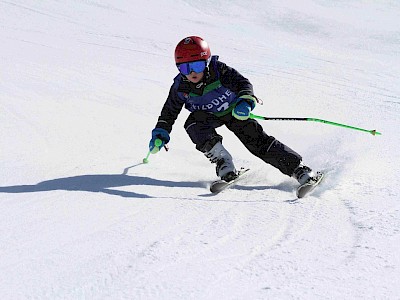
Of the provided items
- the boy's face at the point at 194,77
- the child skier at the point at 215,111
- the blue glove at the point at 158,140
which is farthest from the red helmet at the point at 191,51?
the blue glove at the point at 158,140

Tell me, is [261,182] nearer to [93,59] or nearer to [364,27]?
[93,59]

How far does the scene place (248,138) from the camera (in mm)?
4777

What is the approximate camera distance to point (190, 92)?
4805mm

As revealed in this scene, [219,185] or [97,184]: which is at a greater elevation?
[219,185]

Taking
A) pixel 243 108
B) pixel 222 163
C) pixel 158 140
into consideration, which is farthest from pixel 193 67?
pixel 222 163

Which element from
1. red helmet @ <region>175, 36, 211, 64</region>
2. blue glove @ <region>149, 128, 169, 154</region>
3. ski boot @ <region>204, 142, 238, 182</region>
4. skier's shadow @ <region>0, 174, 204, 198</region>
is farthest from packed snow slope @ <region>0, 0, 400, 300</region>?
red helmet @ <region>175, 36, 211, 64</region>

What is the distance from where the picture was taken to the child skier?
14.9 ft

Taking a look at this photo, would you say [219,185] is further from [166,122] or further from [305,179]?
[166,122]

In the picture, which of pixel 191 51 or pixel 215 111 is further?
pixel 215 111

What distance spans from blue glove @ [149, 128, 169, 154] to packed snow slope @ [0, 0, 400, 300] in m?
0.25

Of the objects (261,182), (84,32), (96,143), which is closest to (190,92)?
(261,182)

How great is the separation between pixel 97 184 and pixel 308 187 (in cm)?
160

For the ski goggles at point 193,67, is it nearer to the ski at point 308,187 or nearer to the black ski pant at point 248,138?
the black ski pant at point 248,138

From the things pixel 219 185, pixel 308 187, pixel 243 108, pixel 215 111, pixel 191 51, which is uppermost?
pixel 191 51
